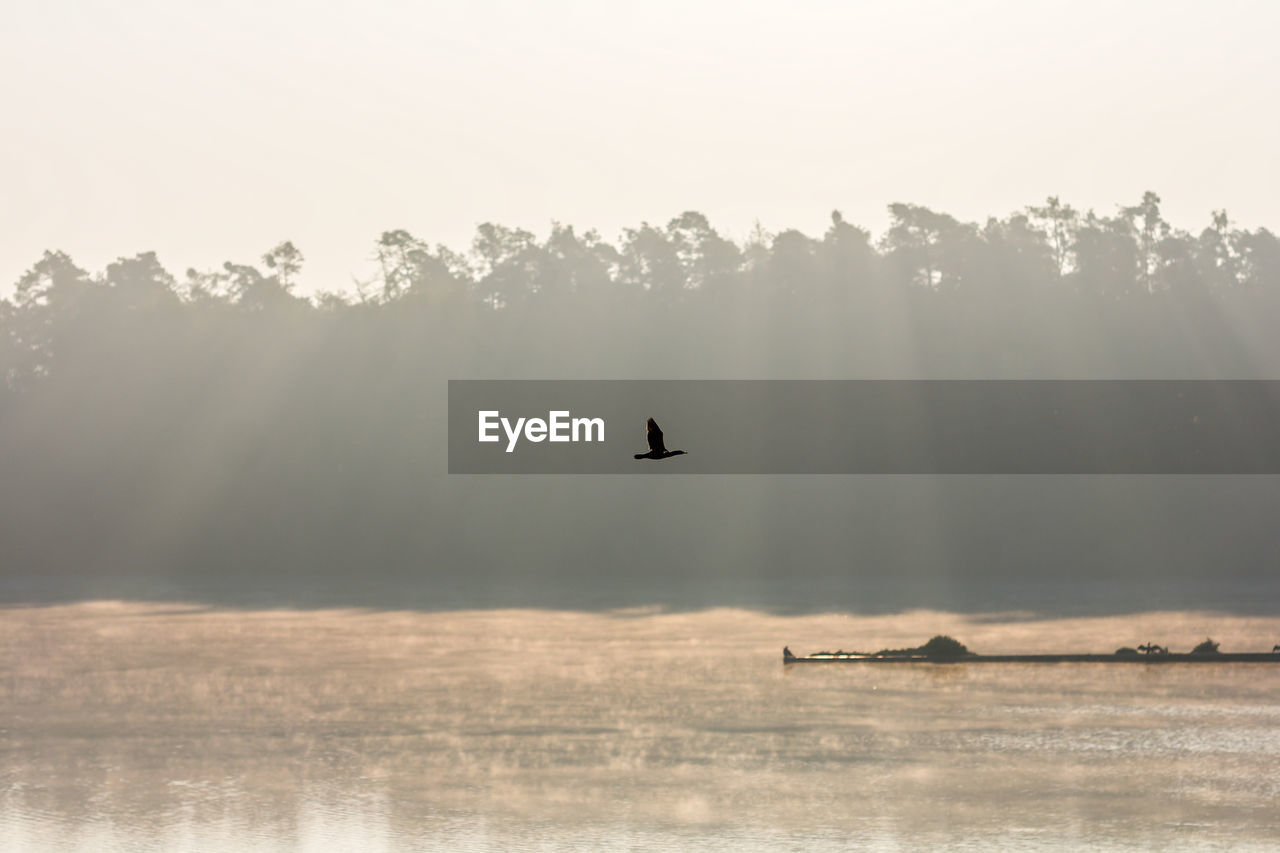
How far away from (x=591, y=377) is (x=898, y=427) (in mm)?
33059

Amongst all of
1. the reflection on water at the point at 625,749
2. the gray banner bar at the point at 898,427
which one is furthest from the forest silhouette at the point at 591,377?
the reflection on water at the point at 625,749

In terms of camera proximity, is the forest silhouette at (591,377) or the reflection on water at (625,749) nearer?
the reflection on water at (625,749)

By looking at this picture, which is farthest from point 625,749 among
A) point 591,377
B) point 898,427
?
point 591,377

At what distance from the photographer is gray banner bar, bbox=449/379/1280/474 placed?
139m

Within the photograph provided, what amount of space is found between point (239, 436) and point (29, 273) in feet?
135

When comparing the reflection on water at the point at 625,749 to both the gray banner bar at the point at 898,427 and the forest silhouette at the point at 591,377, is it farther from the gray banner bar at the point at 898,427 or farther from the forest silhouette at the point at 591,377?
the gray banner bar at the point at 898,427

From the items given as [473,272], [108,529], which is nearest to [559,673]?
[108,529]

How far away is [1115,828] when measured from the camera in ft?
97.4

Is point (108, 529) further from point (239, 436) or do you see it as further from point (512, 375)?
point (512, 375)

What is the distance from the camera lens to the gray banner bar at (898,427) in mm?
139125

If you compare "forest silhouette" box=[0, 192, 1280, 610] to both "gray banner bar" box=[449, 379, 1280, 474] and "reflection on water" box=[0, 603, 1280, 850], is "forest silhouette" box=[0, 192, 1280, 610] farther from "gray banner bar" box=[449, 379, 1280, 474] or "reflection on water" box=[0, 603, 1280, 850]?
"reflection on water" box=[0, 603, 1280, 850]

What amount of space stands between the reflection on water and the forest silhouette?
49069 mm

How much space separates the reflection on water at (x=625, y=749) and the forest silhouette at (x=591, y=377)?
161ft

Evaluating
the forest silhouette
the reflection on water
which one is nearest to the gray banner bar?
the forest silhouette
